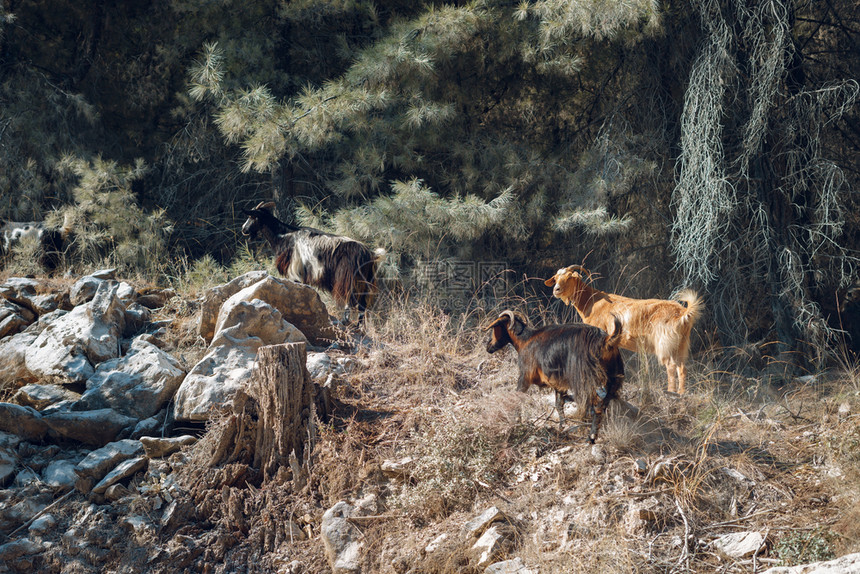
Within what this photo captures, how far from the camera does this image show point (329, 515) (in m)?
4.48

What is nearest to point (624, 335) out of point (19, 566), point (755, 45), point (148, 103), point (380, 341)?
point (380, 341)

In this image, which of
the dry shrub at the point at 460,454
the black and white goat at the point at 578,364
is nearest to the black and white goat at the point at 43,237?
the dry shrub at the point at 460,454

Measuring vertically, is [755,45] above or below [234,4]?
below

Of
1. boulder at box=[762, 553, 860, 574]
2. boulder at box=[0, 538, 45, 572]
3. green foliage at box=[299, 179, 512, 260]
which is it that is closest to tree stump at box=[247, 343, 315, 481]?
boulder at box=[0, 538, 45, 572]

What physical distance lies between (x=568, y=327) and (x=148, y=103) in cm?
861

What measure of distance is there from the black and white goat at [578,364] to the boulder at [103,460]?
294 centimetres

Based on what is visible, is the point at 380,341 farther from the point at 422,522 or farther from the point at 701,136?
the point at 701,136

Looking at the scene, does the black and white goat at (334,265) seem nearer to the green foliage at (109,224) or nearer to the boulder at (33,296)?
the green foliage at (109,224)

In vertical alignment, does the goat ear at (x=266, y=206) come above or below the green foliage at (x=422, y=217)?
above

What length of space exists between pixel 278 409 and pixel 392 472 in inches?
37.8

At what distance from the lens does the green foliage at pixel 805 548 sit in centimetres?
359

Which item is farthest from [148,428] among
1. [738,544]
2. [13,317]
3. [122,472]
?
[738,544]

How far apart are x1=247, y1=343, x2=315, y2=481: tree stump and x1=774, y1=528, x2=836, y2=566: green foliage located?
3.09m

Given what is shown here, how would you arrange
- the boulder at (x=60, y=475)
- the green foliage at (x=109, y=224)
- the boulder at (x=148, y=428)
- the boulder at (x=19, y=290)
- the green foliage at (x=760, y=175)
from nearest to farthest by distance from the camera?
the boulder at (x=60, y=475) < the boulder at (x=148, y=428) < the boulder at (x=19, y=290) < the green foliage at (x=760, y=175) < the green foliage at (x=109, y=224)
